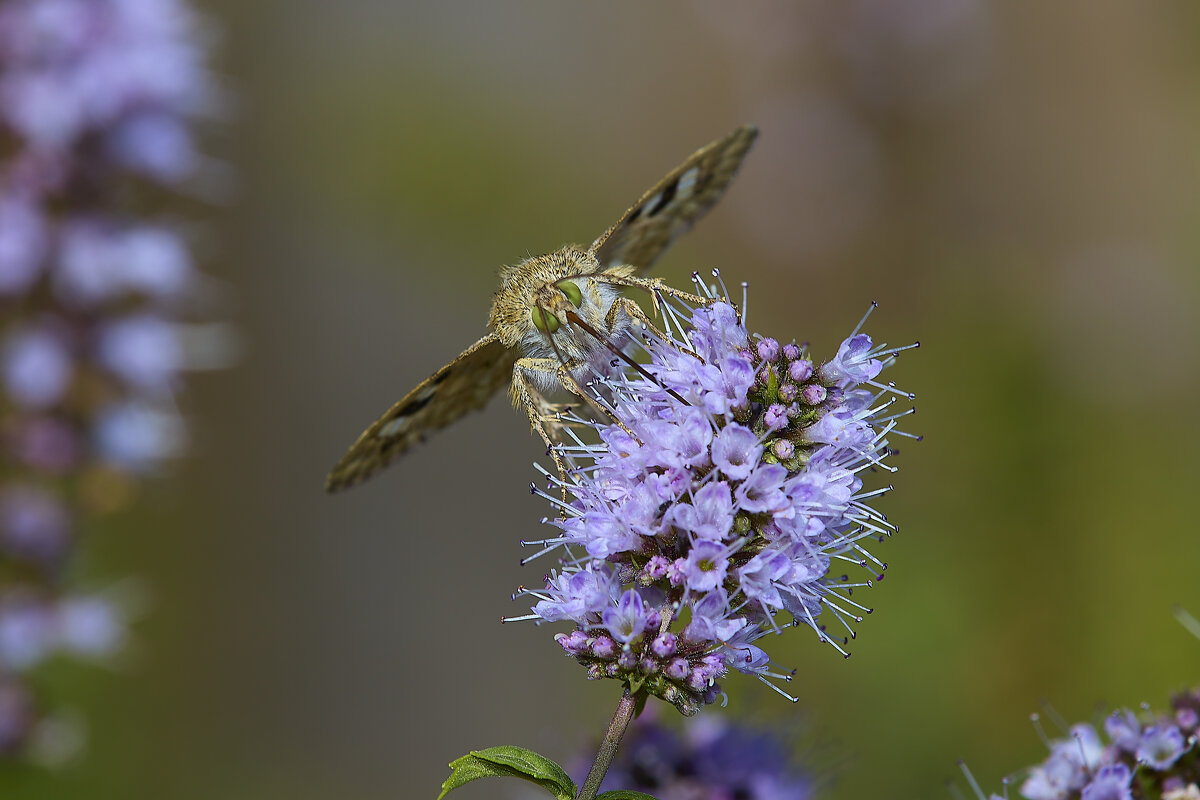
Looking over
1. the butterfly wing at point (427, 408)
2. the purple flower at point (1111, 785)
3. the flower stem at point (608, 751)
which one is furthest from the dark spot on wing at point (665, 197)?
the purple flower at point (1111, 785)

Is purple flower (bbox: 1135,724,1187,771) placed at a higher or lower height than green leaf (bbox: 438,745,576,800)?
lower

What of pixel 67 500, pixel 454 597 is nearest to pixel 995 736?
pixel 454 597

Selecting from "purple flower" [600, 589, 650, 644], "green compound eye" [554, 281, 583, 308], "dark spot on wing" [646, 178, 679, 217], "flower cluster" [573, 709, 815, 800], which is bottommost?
"flower cluster" [573, 709, 815, 800]

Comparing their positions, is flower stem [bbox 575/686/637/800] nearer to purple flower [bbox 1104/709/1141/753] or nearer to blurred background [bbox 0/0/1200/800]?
purple flower [bbox 1104/709/1141/753]

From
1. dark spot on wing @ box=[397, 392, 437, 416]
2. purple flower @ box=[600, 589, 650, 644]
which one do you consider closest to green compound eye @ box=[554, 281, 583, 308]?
dark spot on wing @ box=[397, 392, 437, 416]

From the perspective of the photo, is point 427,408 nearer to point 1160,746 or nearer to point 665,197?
point 665,197

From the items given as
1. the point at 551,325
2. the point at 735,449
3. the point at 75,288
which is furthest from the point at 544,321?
the point at 75,288

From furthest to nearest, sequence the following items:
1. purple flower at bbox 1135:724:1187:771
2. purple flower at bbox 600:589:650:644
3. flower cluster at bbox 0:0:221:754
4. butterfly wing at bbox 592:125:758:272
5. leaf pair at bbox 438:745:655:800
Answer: flower cluster at bbox 0:0:221:754
butterfly wing at bbox 592:125:758:272
purple flower at bbox 1135:724:1187:771
purple flower at bbox 600:589:650:644
leaf pair at bbox 438:745:655:800

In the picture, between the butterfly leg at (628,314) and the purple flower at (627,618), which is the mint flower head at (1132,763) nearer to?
the purple flower at (627,618)
